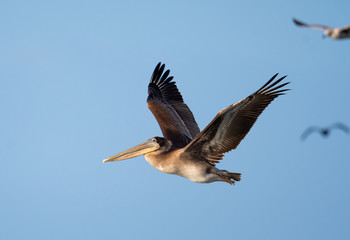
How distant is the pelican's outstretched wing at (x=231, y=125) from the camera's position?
9.80 m

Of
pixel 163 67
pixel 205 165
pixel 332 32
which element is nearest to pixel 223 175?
pixel 205 165

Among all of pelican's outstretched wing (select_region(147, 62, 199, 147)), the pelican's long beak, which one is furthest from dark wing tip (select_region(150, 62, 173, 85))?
the pelican's long beak

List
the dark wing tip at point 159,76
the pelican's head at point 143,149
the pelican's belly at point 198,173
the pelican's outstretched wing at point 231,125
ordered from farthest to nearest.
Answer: the dark wing tip at point 159,76 → the pelican's head at point 143,149 → the pelican's belly at point 198,173 → the pelican's outstretched wing at point 231,125

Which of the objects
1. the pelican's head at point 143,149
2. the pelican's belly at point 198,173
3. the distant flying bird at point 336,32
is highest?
the pelican's head at point 143,149

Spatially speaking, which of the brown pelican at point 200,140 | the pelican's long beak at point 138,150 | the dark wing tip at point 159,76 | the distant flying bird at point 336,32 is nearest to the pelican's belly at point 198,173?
the brown pelican at point 200,140

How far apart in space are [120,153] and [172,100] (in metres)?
Answer: 2.26

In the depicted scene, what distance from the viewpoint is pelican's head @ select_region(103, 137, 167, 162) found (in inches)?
456

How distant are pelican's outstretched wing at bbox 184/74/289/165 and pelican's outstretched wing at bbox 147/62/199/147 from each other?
1230 millimetres

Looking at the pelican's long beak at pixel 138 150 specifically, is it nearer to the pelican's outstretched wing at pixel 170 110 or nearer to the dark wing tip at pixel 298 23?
the pelican's outstretched wing at pixel 170 110

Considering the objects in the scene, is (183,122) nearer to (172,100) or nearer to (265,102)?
(172,100)

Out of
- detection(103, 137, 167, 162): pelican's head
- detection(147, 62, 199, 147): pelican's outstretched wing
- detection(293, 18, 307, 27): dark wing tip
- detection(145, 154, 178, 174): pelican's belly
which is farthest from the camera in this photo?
detection(147, 62, 199, 147): pelican's outstretched wing

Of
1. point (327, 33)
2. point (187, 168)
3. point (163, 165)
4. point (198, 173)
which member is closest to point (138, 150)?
point (163, 165)

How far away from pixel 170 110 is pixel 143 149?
75.0 inches

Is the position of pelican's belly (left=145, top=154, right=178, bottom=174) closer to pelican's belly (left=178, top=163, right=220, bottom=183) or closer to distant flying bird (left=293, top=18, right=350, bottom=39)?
pelican's belly (left=178, top=163, right=220, bottom=183)
